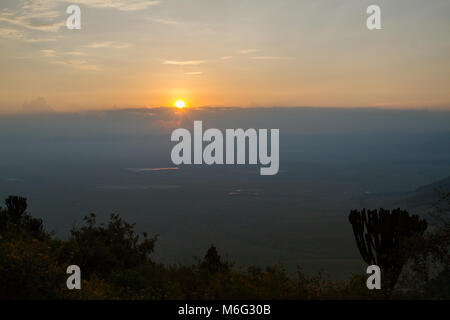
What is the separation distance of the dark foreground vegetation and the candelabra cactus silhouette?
0.08 feet

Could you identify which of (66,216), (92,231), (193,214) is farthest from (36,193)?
(92,231)

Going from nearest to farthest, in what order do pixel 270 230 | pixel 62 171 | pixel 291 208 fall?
pixel 270 230 < pixel 291 208 < pixel 62 171

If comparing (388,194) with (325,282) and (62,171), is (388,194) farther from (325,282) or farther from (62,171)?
(62,171)

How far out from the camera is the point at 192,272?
34.5 feet

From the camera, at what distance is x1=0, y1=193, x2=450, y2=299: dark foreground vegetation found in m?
8.17

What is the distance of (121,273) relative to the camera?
9.77m

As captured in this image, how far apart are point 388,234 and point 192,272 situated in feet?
17.8

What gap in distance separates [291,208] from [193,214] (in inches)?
839

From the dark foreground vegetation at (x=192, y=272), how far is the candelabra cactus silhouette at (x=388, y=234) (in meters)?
0.02
